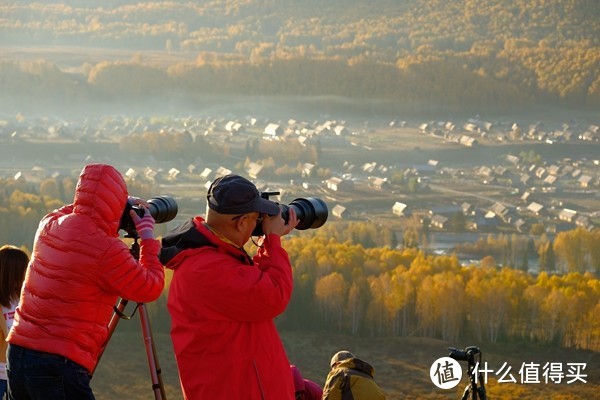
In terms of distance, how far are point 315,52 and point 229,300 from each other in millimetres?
40107

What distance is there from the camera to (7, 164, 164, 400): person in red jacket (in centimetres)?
247

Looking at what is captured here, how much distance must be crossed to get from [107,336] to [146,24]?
4116 cm

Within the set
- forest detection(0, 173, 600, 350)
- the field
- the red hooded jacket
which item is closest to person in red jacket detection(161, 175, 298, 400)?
the red hooded jacket

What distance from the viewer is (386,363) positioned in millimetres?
15211

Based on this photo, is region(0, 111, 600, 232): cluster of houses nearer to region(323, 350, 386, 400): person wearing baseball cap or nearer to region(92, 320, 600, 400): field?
region(92, 320, 600, 400): field

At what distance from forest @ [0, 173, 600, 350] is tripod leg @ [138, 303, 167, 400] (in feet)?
36.0

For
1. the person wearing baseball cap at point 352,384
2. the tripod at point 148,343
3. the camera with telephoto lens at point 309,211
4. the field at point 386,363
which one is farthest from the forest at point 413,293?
the camera with telephoto lens at point 309,211

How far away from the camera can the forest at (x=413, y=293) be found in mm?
16625

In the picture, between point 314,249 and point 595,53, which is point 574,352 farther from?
point 595,53

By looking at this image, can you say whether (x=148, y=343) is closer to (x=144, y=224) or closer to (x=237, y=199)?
(x=144, y=224)

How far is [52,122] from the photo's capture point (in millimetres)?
→ 35188

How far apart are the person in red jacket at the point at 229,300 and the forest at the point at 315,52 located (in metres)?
36.0

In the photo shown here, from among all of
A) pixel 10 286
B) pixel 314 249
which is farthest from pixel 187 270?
pixel 314 249

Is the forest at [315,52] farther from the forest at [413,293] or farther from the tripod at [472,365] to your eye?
the tripod at [472,365]
